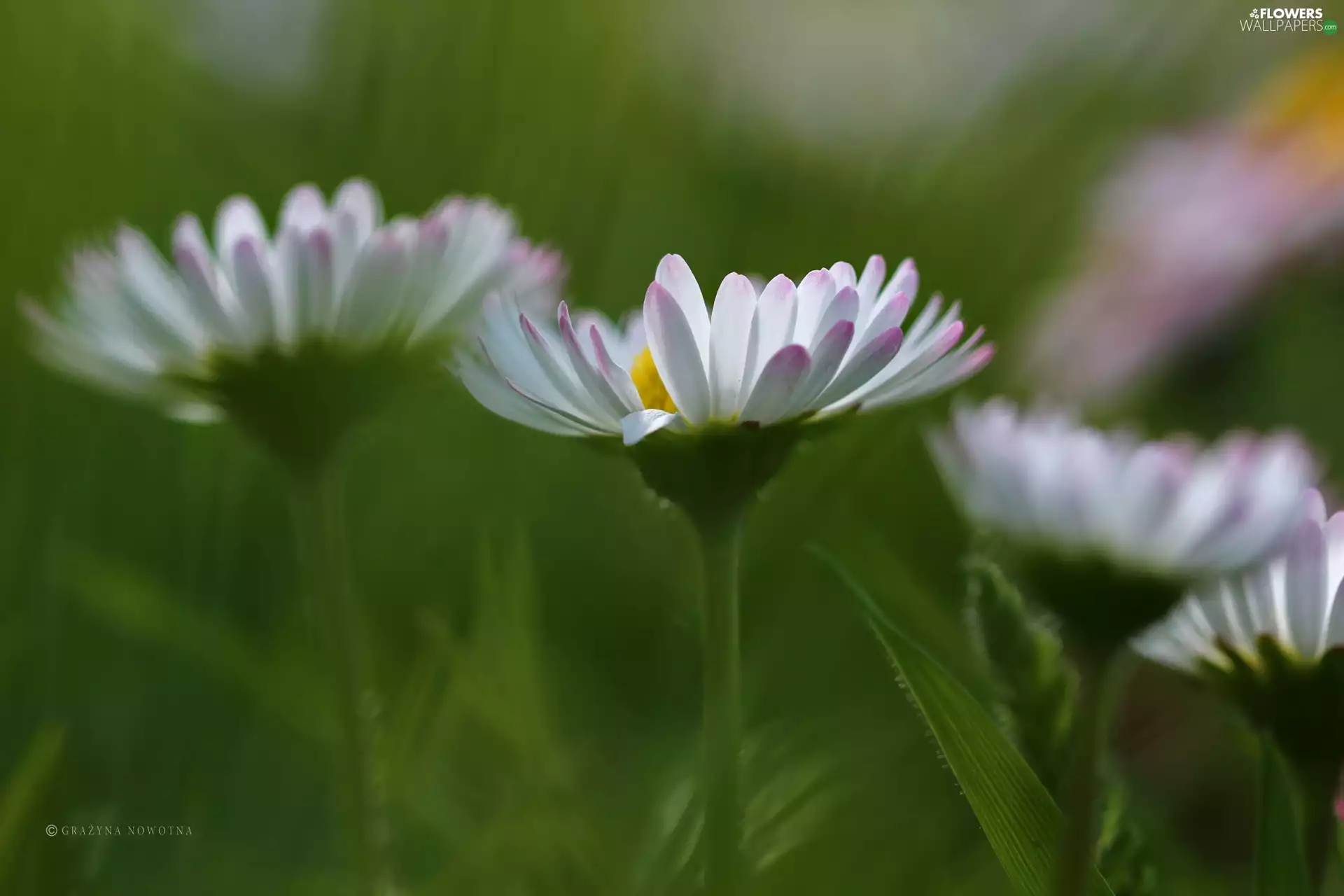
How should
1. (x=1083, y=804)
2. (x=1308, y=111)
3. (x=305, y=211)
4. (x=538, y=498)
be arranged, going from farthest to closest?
1. (x=1308, y=111)
2. (x=538, y=498)
3. (x=305, y=211)
4. (x=1083, y=804)

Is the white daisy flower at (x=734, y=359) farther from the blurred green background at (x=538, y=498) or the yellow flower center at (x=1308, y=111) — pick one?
the yellow flower center at (x=1308, y=111)

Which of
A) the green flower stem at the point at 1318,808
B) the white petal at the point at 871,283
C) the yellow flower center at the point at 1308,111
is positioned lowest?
the green flower stem at the point at 1318,808

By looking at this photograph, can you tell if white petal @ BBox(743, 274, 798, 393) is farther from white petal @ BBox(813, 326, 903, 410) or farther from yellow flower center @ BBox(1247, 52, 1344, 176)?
yellow flower center @ BBox(1247, 52, 1344, 176)

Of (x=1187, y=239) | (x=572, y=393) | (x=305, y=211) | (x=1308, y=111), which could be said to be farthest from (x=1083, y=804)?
(x=1308, y=111)

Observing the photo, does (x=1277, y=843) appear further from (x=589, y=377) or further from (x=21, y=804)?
(x=21, y=804)

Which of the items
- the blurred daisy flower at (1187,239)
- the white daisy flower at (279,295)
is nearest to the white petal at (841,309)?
the white daisy flower at (279,295)

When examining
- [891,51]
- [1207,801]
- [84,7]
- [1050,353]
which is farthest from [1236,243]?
[84,7]

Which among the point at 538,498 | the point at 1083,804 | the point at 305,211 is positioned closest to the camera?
the point at 1083,804
